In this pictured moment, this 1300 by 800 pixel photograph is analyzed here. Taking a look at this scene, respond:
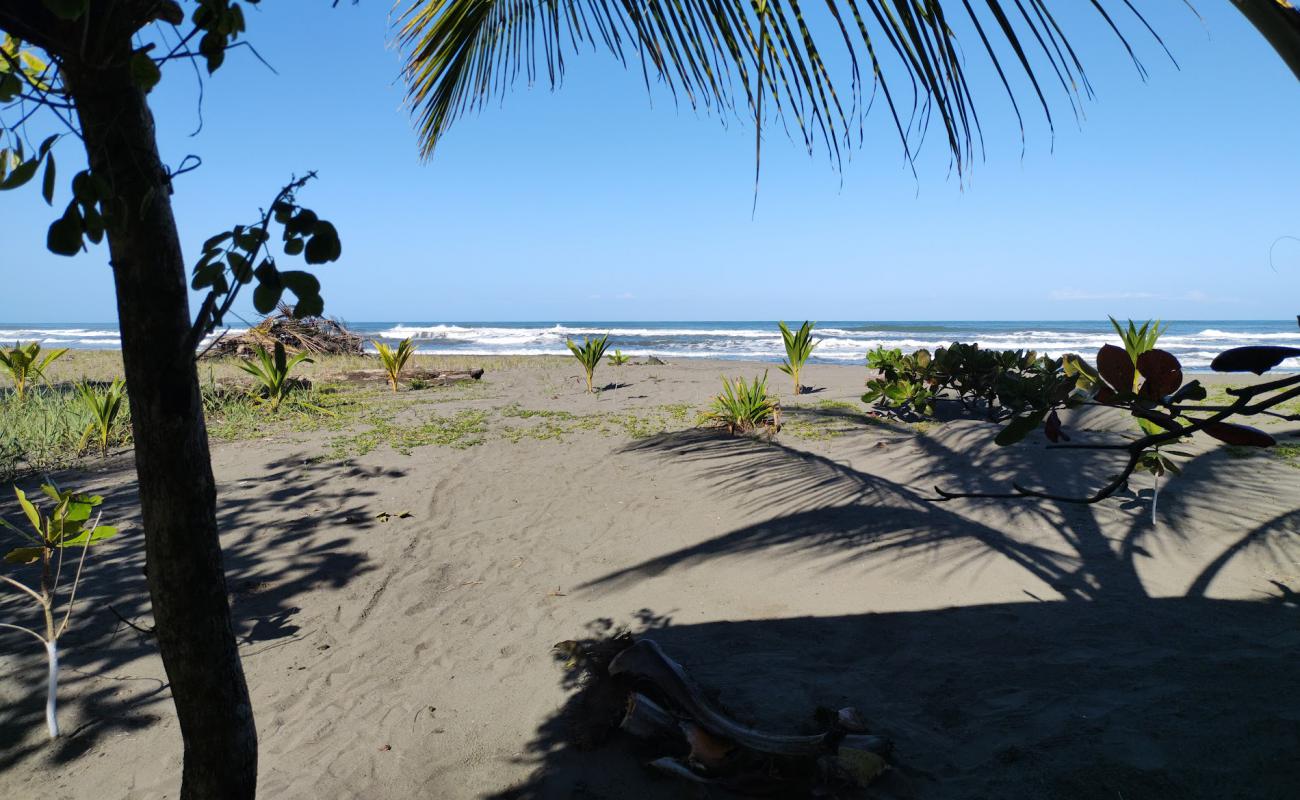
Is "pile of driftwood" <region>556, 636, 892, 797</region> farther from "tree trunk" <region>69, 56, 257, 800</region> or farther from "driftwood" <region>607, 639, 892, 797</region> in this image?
"tree trunk" <region>69, 56, 257, 800</region>

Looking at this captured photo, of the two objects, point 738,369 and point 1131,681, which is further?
point 738,369

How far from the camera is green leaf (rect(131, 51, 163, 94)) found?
87 cm

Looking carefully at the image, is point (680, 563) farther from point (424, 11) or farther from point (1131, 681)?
point (424, 11)

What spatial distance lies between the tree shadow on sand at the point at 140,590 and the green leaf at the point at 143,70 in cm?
191

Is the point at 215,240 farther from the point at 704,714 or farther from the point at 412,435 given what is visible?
the point at 412,435

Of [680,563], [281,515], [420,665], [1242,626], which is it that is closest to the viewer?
[1242,626]

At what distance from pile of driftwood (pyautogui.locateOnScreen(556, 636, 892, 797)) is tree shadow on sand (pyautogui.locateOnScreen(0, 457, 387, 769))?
5.17 ft

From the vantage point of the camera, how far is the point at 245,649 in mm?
3135

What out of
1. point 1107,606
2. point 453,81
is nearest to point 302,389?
point 453,81

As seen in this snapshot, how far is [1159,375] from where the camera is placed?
2.91 ft

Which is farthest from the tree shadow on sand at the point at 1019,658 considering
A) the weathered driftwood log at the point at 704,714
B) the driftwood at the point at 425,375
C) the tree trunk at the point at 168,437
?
the driftwood at the point at 425,375

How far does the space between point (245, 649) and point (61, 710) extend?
65cm

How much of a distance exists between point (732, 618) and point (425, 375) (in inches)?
392

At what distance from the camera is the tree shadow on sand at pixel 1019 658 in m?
2.00
